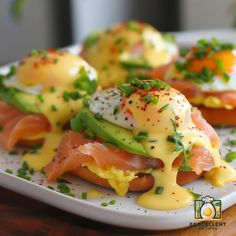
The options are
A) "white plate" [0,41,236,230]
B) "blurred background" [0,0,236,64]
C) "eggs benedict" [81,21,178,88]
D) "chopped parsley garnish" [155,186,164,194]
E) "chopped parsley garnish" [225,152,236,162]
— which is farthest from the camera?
"blurred background" [0,0,236,64]

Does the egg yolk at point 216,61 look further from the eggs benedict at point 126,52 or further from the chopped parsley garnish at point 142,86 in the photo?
the chopped parsley garnish at point 142,86

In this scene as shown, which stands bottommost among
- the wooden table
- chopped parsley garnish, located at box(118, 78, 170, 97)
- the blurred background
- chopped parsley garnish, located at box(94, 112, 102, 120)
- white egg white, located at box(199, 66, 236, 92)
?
the blurred background

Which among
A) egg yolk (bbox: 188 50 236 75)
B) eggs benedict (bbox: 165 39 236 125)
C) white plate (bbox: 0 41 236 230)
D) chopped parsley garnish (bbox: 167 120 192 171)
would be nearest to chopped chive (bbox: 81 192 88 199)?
white plate (bbox: 0 41 236 230)

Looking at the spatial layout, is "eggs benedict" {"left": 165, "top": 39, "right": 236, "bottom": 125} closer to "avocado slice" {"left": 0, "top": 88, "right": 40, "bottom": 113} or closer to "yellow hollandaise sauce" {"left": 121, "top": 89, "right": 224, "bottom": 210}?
"yellow hollandaise sauce" {"left": 121, "top": 89, "right": 224, "bottom": 210}

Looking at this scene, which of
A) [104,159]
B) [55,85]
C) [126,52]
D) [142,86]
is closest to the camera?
[104,159]

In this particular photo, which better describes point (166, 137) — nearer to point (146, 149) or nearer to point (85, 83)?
point (146, 149)

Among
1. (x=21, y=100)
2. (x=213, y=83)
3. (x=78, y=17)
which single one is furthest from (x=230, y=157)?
(x=78, y=17)
